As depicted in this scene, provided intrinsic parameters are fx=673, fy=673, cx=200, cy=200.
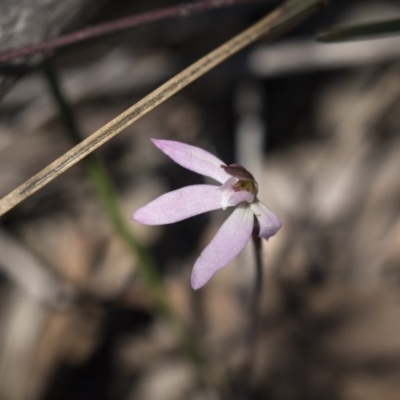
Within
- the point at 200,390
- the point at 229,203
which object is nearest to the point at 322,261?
the point at 200,390

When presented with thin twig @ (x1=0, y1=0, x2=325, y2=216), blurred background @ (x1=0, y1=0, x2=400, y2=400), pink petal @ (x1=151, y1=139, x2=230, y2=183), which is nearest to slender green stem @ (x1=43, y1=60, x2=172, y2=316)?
blurred background @ (x1=0, y1=0, x2=400, y2=400)

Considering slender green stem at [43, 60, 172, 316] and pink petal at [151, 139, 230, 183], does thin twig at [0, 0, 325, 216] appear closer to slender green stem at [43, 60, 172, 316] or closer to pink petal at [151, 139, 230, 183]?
pink petal at [151, 139, 230, 183]

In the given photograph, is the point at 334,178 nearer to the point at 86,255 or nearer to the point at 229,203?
the point at 86,255

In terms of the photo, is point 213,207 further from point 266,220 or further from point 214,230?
point 214,230

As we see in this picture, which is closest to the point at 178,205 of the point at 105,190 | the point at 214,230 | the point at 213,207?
the point at 213,207

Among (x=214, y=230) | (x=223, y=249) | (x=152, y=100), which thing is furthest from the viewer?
(x=214, y=230)

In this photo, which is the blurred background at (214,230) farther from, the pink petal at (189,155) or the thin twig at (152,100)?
the pink petal at (189,155)

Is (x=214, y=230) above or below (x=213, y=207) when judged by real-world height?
above
